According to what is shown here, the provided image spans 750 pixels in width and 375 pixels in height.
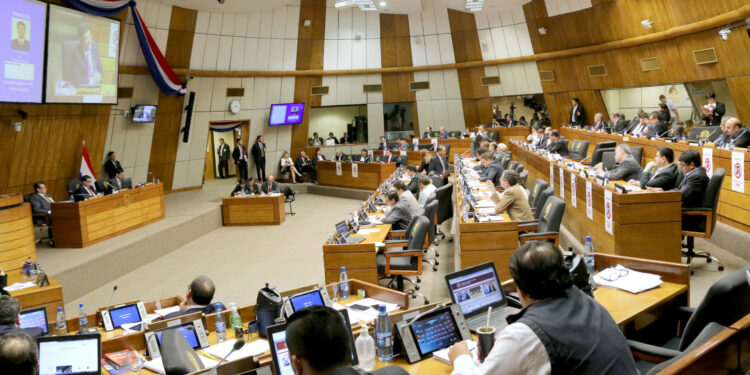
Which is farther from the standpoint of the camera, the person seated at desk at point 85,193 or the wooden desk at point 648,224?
the person seated at desk at point 85,193

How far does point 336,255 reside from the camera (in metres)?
5.88

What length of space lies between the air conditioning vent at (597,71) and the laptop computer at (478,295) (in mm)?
12836

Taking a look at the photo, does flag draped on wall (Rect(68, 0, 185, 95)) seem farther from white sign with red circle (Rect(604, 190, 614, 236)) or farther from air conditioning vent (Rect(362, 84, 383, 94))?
white sign with red circle (Rect(604, 190, 614, 236))

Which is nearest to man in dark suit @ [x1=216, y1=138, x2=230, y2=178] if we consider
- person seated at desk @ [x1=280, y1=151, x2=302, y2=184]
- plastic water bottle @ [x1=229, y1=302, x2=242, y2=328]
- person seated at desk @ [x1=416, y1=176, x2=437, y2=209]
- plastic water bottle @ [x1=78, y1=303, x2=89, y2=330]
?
person seated at desk @ [x1=280, y1=151, x2=302, y2=184]

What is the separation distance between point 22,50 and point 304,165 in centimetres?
837

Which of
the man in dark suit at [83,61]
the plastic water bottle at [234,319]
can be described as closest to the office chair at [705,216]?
the plastic water bottle at [234,319]

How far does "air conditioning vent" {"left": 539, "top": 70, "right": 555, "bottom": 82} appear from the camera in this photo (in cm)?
1647

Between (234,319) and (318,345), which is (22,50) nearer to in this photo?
(234,319)

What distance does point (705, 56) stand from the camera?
10914 mm

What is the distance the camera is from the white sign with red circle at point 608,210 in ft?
18.7

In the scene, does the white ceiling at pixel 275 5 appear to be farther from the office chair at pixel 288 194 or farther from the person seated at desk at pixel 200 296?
the person seated at desk at pixel 200 296

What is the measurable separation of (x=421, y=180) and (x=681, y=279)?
17.0 ft

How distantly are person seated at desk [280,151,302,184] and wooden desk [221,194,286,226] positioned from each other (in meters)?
4.47

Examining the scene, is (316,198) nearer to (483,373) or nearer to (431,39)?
(431,39)
